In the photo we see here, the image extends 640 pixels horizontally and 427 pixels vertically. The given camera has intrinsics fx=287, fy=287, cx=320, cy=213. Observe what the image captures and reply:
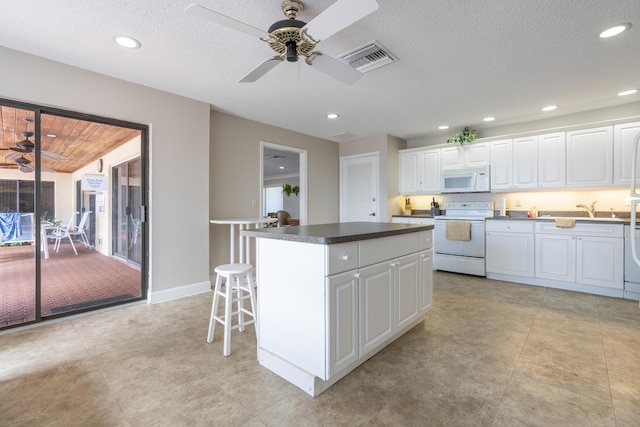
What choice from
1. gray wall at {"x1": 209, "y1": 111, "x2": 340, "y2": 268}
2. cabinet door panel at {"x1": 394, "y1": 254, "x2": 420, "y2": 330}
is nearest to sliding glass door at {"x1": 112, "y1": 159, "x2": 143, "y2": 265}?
gray wall at {"x1": 209, "y1": 111, "x2": 340, "y2": 268}

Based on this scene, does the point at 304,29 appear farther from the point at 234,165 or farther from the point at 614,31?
the point at 234,165

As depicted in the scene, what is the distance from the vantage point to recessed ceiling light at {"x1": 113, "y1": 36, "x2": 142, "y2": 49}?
2307 mm

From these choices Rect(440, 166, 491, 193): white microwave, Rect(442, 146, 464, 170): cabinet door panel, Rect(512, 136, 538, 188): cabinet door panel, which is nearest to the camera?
Rect(512, 136, 538, 188): cabinet door panel

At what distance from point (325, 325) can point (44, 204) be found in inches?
117

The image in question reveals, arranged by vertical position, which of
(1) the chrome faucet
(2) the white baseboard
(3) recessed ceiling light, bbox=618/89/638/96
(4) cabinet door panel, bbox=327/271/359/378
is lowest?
(2) the white baseboard

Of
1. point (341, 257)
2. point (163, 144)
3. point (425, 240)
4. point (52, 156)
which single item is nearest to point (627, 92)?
point (425, 240)

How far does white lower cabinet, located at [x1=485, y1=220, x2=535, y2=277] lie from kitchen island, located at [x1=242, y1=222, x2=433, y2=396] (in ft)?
9.38

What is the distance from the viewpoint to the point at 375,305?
1.99 metres

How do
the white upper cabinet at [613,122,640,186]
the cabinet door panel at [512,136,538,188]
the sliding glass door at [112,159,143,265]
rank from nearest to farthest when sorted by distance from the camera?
the sliding glass door at [112,159,143,265], the white upper cabinet at [613,122,640,186], the cabinet door panel at [512,136,538,188]

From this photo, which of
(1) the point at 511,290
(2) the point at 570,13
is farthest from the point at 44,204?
(1) the point at 511,290

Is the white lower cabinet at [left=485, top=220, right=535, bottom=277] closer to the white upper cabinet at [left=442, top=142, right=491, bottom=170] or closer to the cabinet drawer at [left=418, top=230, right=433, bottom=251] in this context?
the white upper cabinet at [left=442, top=142, right=491, bottom=170]

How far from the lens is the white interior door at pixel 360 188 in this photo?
558 centimetres

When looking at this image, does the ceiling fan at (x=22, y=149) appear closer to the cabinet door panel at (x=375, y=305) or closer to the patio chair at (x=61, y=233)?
the patio chair at (x=61, y=233)

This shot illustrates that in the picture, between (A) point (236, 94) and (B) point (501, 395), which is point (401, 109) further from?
(B) point (501, 395)
